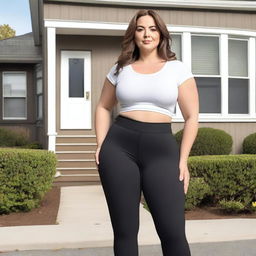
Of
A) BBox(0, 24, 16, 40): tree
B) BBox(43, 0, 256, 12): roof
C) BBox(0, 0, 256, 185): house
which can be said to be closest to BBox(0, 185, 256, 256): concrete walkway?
BBox(0, 0, 256, 185): house

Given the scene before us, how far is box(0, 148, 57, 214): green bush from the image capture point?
6.14 meters

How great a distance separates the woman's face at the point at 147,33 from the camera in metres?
2.45

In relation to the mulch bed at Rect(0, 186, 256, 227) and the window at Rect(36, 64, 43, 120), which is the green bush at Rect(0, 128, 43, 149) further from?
the mulch bed at Rect(0, 186, 256, 227)

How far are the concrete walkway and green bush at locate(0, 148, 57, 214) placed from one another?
23.3 inches

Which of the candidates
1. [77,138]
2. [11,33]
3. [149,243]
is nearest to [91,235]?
[149,243]

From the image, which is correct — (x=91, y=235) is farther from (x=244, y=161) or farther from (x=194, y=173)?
(x=244, y=161)

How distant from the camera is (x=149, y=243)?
15.4 feet

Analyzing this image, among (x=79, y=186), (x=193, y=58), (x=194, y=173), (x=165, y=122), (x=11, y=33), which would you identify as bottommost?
(x=79, y=186)

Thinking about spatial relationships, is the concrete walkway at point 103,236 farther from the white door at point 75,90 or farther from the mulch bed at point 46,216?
the white door at point 75,90

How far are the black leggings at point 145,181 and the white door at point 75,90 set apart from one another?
798cm

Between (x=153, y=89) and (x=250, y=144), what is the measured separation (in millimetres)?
7526

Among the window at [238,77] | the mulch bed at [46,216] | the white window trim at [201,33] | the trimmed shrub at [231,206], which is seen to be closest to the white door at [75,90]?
the white window trim at [201,33]

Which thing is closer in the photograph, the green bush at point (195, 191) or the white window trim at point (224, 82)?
the green bush at point (195, 191)

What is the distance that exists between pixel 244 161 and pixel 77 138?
4596 mm
